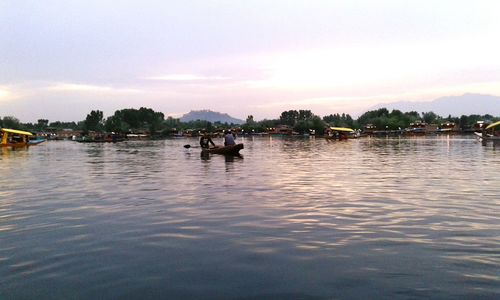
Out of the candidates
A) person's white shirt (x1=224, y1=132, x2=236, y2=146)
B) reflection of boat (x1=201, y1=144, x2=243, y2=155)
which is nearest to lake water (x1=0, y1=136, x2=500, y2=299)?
reflection of boat (x1=201, y1=144, x2=243, y2=155)

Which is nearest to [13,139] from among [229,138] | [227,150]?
[227,150]

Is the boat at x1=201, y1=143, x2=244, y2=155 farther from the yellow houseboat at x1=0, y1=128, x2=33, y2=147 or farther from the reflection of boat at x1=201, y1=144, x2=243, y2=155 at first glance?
the yellow houseboat at x1=0, y1=128, x2=33, y2=147

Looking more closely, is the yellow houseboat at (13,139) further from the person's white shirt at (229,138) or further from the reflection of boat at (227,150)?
the person's white shirt at (229,138)

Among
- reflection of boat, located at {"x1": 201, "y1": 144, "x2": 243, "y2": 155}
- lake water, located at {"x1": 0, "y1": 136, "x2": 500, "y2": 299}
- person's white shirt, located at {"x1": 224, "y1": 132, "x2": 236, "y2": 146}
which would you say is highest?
person's white shirt, located at {"x1": 224, "y1": 132, "x2": 236, "y2": 146}

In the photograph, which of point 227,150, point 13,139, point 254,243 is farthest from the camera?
point 13,139

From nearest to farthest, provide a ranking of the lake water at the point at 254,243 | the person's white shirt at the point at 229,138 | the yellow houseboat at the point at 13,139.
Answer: the lake water at the point at 254,243, the person's white shirt at the point at 229,138, the yellow houseboat at the point at 13,139

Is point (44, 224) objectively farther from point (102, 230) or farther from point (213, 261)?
point (213, 261)

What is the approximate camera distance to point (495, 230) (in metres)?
10.5

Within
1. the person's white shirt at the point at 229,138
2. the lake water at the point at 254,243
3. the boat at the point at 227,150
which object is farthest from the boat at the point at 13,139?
the lake water at the point at 254,243

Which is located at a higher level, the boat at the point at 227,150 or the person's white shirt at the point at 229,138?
the person's white shirt at the point at 229,138

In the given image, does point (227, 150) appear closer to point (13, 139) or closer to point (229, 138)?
point (229, 138)

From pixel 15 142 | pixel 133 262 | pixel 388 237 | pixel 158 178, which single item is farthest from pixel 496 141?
pixel 15 142

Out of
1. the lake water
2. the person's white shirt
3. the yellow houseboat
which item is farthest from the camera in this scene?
the yellow houseboat

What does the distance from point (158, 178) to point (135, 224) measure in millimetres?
12735
